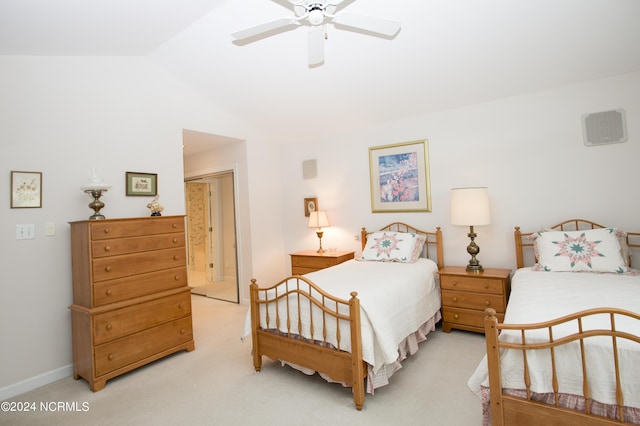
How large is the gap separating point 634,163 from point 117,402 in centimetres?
465

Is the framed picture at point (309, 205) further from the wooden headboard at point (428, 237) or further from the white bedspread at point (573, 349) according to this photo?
the white bedspread at point (573, 349)

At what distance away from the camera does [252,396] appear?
2.42 metres

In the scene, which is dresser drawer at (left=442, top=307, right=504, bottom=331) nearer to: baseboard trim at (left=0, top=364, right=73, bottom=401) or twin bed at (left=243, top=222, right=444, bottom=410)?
twin bed at (left=243, top=222, right=444, bottom=410)

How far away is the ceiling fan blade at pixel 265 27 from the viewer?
1926 millimetres

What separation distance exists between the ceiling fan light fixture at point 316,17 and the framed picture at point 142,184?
2.43 meters

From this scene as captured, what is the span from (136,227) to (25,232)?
2.69 ft

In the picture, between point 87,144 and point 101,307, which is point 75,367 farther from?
point 87,144

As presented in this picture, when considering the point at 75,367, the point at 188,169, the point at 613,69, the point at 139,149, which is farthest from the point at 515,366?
the point at 188,169

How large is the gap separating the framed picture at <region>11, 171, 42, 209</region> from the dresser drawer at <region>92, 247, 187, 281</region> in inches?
29.8

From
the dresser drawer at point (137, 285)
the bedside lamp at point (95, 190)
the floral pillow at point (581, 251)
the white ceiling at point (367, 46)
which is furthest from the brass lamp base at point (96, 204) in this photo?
the floral pillow at point (581, 251)

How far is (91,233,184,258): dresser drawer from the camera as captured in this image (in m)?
2.69

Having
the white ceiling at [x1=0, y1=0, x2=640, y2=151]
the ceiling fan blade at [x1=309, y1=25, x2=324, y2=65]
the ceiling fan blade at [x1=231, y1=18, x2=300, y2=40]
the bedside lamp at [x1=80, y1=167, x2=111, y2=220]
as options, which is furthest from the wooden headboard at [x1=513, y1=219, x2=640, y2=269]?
the bedside lamp at [x1=80, y1=167, x2=111, y2=220]

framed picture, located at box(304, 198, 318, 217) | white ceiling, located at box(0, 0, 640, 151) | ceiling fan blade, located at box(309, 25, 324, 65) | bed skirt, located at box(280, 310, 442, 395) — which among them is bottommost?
bed skirt, located at box(280, 310, 442, 395)

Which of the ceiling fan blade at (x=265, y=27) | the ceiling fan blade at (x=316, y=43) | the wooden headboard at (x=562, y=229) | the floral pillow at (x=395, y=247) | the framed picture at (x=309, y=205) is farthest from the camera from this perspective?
the framed picture at (x=309, y=205)
